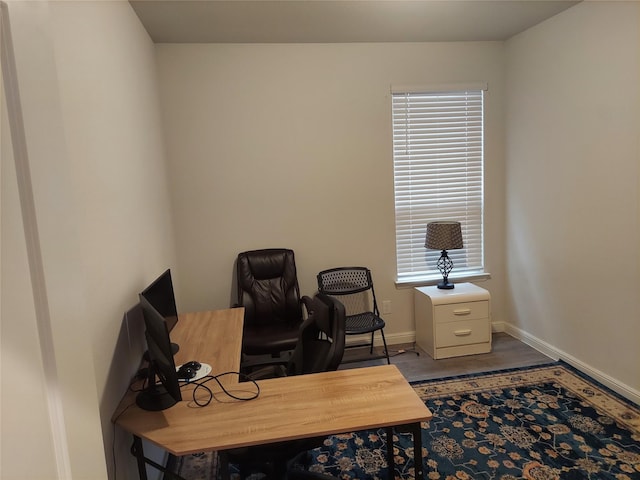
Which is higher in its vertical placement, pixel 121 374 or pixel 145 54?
pixel 145 54

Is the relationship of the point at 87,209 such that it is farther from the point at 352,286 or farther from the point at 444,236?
the point at 444,236

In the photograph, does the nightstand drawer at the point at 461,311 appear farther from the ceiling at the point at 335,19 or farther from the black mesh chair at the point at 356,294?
the ceiling at the point at 335,19

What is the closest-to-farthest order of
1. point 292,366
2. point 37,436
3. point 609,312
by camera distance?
point 37,436, point 292,366, point 609,312

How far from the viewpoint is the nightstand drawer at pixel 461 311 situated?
3543 mm

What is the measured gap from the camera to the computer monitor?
1.50m

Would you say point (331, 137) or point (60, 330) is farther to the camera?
point (331, 137)

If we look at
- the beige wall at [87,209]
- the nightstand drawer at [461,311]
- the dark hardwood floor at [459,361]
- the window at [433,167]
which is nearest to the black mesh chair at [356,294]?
the dark hardwood floor at [459,361]

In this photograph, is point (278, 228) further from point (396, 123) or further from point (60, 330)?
point (60, 330)

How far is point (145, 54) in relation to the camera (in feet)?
9.77

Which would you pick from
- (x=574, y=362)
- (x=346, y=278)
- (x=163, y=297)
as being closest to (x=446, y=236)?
(x=346, y=278)

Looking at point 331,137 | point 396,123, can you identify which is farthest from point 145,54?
point 396,123

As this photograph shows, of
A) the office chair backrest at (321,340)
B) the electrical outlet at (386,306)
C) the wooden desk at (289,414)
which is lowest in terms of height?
the electrical outlet at (386,306)

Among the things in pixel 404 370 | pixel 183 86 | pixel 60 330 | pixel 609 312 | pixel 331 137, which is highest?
pixel 183 86

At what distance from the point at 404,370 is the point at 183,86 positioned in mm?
2943
